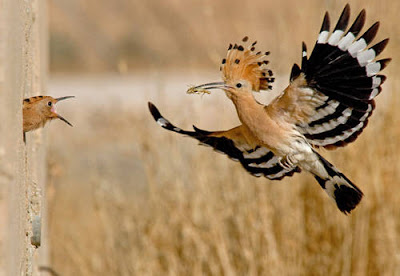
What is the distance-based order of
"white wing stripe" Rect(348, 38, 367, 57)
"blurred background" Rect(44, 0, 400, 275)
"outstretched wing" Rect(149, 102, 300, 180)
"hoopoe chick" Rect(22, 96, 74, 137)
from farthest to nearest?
1. "blurred background" Rect(44, 0, 400, 275)
2. "outstretched wing" Rect(149, 102, 300, 180)
3. "white wing stripe" Rect(348, 38, 367, 57)
4. "hoopoe chick" Rect(22, 96, 74, 137)

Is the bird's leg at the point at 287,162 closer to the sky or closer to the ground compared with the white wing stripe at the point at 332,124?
closer to the ground

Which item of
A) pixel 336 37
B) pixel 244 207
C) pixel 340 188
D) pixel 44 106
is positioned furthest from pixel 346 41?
pixel 244 207

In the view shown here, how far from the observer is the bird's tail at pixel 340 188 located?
192 cm

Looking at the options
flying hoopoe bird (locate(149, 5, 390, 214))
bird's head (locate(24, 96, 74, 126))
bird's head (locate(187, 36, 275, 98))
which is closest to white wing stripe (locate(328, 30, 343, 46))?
flying hoopoe bird (locate(149, 5, 390, 214))

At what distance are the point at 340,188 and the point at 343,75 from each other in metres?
0.33

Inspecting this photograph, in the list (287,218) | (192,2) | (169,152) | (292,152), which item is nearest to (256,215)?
(287,218)

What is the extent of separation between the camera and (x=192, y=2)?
1496 cm

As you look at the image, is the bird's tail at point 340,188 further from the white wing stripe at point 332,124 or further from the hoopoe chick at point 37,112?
the hoopoe chick at point 37,112

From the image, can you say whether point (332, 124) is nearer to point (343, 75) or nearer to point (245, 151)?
point (343, 75)

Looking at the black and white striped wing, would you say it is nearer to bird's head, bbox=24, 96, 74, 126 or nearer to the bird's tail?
the bird's tail

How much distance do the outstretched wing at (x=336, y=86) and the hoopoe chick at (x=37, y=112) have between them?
54 centimetres

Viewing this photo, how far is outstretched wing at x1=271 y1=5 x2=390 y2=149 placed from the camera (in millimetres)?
1722

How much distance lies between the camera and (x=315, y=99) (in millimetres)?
1819

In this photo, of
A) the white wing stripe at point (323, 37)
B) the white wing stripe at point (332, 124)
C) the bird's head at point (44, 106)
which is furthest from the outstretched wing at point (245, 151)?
the bird's head at point (44, 106)
